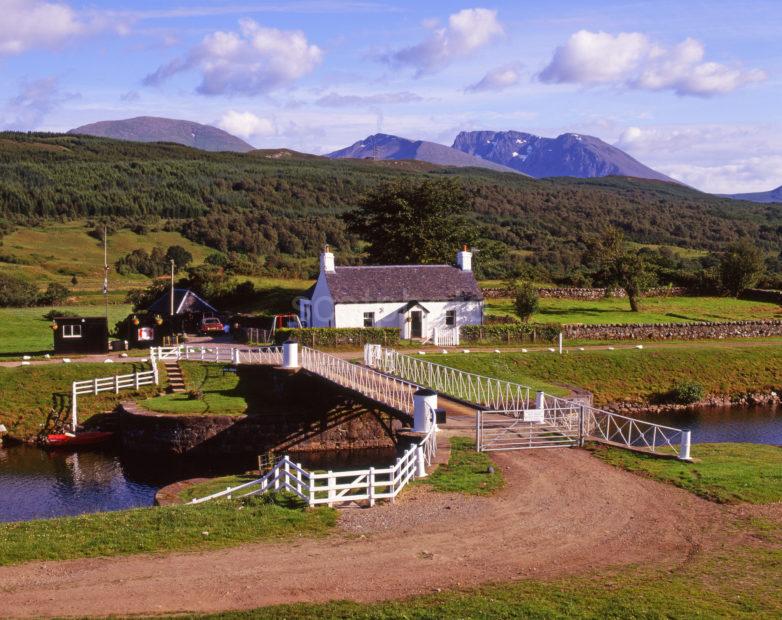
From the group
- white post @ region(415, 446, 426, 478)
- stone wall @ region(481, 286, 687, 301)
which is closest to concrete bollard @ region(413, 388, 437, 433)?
white post @ region(415, 446, 426, 478)

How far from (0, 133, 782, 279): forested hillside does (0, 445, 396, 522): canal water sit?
7085 centimetres

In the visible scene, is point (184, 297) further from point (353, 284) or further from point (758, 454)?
point (758, 454)

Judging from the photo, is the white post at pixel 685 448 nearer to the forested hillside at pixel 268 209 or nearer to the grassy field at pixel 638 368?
the grassy field at pixel 638 368

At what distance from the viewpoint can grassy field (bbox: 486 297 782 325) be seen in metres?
61.8

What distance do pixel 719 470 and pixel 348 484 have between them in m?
9.94

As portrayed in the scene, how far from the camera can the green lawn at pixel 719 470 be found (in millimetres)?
19406

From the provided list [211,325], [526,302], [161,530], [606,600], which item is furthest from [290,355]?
[606,600]

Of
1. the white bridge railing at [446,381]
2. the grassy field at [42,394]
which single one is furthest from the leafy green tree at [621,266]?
the grassy field at [42,394]

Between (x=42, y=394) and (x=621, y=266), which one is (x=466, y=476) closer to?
(x=42, y=394)

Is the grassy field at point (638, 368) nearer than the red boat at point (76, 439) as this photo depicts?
No

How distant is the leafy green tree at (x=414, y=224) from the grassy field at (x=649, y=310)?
19.9ft

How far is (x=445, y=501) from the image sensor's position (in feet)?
62.1

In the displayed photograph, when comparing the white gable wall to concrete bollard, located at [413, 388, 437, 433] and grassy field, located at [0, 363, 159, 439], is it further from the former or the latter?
concrete bollard, located at [413, 388, 437, 433]

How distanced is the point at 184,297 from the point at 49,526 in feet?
133
